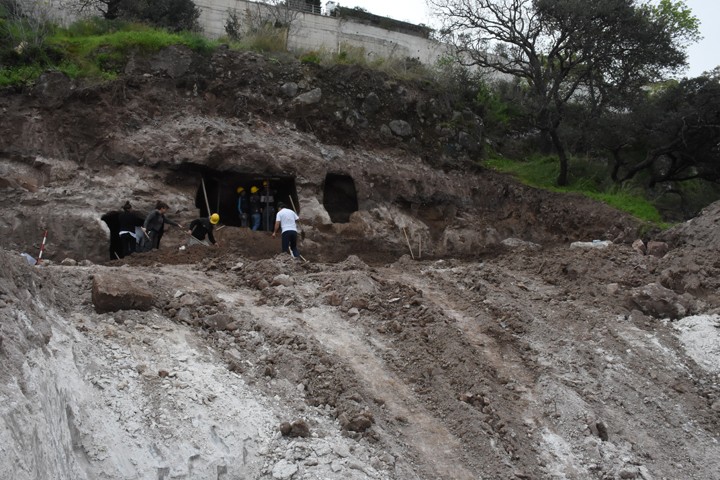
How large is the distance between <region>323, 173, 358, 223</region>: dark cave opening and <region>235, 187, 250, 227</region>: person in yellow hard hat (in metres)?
2.08

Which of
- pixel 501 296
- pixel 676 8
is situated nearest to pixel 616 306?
pixel 501 296

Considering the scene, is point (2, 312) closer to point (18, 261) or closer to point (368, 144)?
point (18, 261)

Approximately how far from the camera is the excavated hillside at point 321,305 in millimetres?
6957

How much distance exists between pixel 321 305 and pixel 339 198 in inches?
347

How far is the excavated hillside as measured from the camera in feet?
22.8

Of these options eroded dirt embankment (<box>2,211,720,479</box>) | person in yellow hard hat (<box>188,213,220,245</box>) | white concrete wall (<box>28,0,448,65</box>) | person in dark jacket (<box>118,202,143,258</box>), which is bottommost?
person in dark jacket (<box>118,202,143,258</box>)

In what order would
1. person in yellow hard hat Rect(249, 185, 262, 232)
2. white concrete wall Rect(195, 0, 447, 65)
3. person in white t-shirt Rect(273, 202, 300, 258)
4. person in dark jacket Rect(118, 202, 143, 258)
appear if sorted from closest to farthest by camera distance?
person in white t-shirt Rect(273, 202, 300, 258), person in dark jacket Rect(118, 202, 143, 258), person in yellow hard hat Rect(249, 185, 262, 232), white concrete wall Rect(195, 0, 447, 65)

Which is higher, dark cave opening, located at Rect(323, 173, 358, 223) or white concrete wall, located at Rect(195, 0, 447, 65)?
Result: white concrete wall, located at Rect(195, 0, 447, 65)

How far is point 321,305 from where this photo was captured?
34.7ft

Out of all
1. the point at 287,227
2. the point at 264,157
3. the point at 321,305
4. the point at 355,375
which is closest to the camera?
the point at 355,375

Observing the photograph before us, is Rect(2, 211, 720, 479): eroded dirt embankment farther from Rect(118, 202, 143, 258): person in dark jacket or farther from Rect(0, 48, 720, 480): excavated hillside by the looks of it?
Rect(118, 202, 143, 258): person in dark jacket

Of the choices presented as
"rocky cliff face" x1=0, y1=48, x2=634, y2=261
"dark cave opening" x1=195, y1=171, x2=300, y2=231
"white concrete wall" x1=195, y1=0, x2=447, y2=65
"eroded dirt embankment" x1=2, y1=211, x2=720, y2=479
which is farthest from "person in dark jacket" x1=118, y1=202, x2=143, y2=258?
"white concrete wall" x1=195, y1=0, x2=447, y2=65

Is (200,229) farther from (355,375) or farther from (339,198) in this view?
(355,375)

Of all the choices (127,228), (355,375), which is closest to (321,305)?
(355,375)
